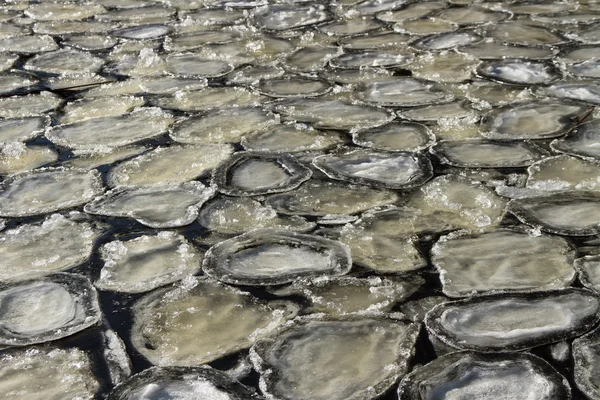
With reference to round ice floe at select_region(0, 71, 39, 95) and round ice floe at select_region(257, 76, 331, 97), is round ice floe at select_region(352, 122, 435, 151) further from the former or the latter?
round ice floe at select_region(0, 71, 39, 95)

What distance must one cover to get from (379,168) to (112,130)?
1.00m

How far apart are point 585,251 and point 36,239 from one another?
1.39m

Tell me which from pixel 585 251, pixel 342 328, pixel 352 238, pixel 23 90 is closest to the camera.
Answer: pixel 342 328

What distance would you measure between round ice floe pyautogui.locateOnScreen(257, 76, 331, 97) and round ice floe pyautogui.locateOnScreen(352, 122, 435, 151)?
1.44 ft

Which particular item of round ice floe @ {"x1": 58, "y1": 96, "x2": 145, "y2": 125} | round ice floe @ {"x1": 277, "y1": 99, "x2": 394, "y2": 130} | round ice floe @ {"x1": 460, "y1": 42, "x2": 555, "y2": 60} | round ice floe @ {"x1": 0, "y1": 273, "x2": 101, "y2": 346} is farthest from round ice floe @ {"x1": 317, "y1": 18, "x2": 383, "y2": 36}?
round ice floe @ {"x1": 0, "y1": 273, "x2": 101, "y2": 346}

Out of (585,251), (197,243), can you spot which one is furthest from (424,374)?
(197,243)

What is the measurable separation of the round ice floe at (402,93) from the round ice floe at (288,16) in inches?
39.2

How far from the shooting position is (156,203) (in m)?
2.09

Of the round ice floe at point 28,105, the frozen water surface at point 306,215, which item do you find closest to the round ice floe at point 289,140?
the frozen water surface at point 306,215

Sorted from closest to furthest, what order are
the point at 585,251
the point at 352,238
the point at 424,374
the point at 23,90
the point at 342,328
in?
the point at 424,374 → the point at 342,328 → the point at 585,251 → the point at 352,238 → the point at 23,90

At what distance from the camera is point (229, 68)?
3.17 metres

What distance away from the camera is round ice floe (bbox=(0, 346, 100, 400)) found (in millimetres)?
1410

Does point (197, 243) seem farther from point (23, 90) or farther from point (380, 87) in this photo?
point (23, 90)

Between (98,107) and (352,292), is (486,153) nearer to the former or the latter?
(352,292)
